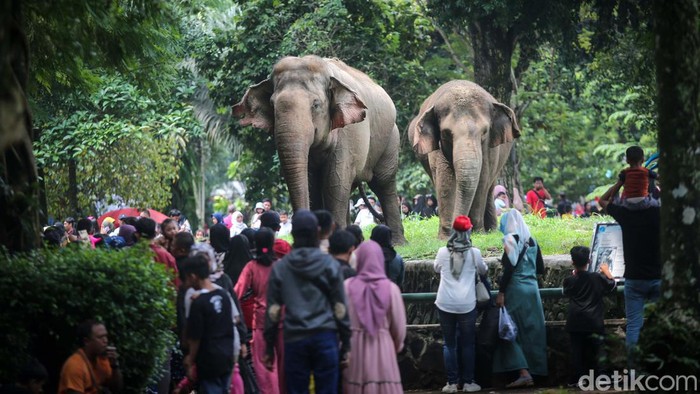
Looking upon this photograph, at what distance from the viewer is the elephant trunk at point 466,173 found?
20.2 metres

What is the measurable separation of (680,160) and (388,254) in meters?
3.83

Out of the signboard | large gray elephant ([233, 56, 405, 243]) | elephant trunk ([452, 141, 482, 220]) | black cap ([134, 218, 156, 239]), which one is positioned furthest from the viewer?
elephant trunk ([452, 141, 482, 220])

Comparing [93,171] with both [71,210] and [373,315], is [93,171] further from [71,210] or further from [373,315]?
[373,315]

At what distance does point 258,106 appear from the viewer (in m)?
18.9

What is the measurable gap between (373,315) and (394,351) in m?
0.36

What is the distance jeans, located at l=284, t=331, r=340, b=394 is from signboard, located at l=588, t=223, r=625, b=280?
523 centimetres

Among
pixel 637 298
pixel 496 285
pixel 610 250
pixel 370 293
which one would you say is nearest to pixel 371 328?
pixel 370 293

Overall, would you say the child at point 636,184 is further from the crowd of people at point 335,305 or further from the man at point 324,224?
the man at point 324,224

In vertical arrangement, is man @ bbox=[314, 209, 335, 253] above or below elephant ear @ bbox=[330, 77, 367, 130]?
below

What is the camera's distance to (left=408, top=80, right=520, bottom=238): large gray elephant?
20.4 meters

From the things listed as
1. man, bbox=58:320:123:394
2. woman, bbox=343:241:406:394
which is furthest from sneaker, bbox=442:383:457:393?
man, bbox=58:320:123:394

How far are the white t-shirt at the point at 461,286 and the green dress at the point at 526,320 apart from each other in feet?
1.52

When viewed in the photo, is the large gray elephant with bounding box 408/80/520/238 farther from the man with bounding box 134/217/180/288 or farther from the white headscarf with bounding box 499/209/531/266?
the man with bounding box 134/217/180/288

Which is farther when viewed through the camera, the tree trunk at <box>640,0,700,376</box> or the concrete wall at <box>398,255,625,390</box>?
the concrete wall at <box>398,255,625,390</box>
